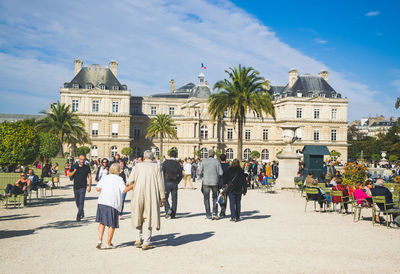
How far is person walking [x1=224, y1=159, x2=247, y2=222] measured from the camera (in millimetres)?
11523

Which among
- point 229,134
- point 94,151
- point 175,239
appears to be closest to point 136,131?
point 94,151

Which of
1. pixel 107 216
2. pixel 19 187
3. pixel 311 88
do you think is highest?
pixel 311 88

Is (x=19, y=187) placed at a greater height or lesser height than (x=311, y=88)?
lesser

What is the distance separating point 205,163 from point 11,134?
8.69 metres

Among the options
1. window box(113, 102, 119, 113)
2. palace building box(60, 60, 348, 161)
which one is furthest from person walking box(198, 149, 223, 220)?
window box(113, 102, 119, 113)

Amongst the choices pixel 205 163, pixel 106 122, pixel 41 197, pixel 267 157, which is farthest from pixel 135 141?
pixel 205 163

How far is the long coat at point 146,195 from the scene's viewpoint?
7.97 meters

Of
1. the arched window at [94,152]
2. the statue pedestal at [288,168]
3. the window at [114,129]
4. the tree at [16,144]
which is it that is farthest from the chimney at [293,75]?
the tree at [16,144]

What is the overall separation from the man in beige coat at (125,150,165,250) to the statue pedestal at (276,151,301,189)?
15.2 metres

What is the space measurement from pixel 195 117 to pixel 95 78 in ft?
55.3

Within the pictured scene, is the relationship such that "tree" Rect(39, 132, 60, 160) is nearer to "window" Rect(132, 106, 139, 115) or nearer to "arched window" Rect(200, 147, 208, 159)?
"arched window" Rect(200, 147, 208, 159)

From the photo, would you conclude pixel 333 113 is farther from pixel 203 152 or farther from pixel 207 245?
pixel 207 245

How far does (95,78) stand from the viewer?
62.4 meters

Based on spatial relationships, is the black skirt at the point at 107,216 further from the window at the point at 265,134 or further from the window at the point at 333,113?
the window at the point at 333,113
